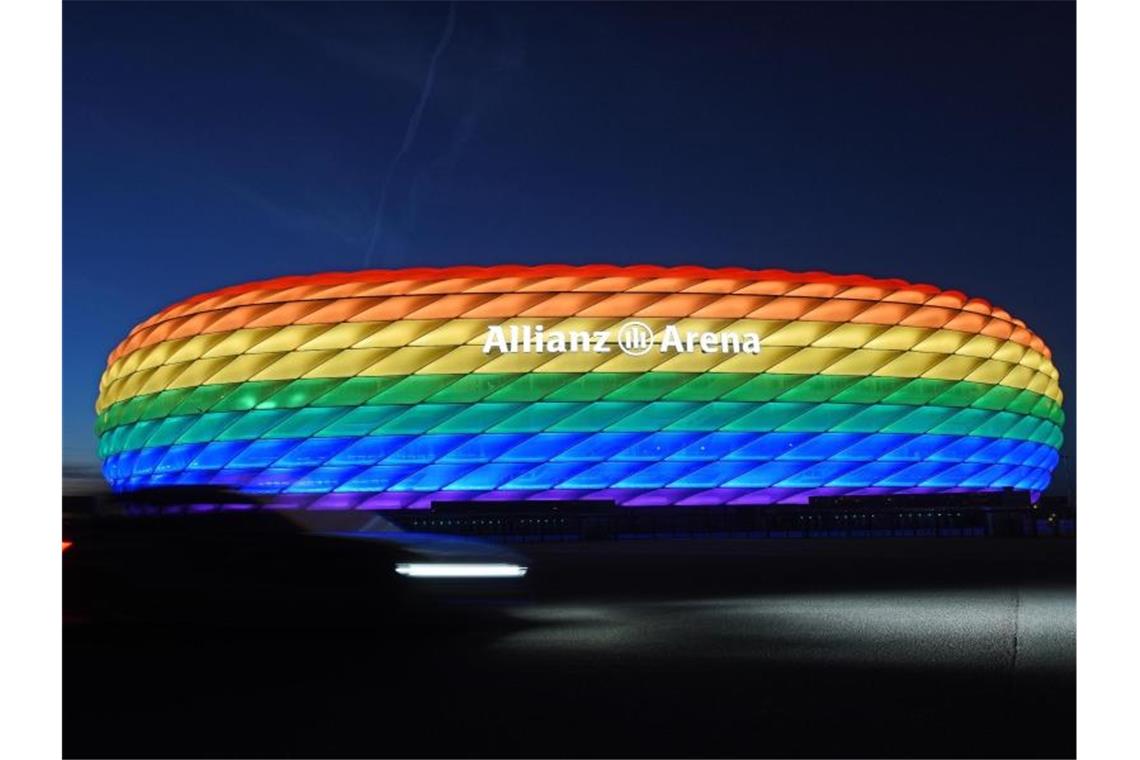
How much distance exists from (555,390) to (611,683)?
27864 millimetres

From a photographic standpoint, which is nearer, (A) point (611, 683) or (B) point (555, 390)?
(A) point (611, 683)

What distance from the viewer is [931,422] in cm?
3756

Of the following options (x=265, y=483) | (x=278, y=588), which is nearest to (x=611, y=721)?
(x=278, y=588)

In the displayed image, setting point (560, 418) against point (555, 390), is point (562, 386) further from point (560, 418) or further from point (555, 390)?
point (560, 418)

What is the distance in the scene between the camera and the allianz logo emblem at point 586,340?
1352 inches

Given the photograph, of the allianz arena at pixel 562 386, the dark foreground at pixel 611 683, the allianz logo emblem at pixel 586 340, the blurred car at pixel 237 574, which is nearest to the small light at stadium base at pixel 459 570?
the blurred car at pixel 237 574

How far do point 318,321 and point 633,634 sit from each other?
27.6 metres

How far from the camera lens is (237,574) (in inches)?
352

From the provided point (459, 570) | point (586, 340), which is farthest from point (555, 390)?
point (459, 570)

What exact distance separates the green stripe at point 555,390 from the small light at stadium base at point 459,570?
977 inches

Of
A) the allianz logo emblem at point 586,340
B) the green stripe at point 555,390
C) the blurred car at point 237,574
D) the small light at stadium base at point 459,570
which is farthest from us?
the green stripe at point 555,390

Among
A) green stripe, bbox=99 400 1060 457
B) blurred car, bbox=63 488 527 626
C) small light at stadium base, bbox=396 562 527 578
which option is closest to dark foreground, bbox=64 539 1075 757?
blurred car, bbox=63 488 527 626

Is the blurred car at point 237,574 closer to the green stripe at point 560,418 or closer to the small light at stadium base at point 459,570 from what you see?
the small light at stadium base at point 459,570

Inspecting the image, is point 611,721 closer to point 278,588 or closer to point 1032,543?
point 278,588
